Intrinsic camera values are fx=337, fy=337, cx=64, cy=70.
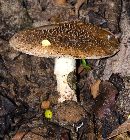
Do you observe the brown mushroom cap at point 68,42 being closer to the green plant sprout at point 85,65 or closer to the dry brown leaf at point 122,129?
the green plant sprout at point 85,65

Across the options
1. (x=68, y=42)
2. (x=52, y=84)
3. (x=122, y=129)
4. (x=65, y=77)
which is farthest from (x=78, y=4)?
(x=122, y=129)

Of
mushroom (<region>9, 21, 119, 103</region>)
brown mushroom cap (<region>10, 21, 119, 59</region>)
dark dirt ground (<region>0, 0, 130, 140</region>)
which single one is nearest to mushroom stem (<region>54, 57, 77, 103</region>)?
mushroom (<region>9, 21, 119, 103</region>)

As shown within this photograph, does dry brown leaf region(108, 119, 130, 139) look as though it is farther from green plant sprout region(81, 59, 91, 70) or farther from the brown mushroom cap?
green plant sprout region(81, 59, 91, 70)

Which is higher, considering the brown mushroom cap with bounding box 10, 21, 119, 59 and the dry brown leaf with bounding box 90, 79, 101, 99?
the brown mushroom cap with bounding box 10, 21, 119, 59

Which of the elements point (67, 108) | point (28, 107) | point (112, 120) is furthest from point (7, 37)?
point (112, 120)

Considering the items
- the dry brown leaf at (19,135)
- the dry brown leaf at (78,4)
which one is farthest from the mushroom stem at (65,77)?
the dry brown leaf at (78,4)

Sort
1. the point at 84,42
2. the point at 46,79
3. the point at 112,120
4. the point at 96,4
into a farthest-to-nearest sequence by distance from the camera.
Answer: the point at 96,4, the point at 46,79, the point at 112,120, the point at 84,42

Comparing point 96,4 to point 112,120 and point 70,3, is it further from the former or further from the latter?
point 112,120

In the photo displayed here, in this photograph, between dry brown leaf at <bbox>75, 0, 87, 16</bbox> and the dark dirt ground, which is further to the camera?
dry brown leaf at <bbox>75, 0, 87, 16</bbox>
